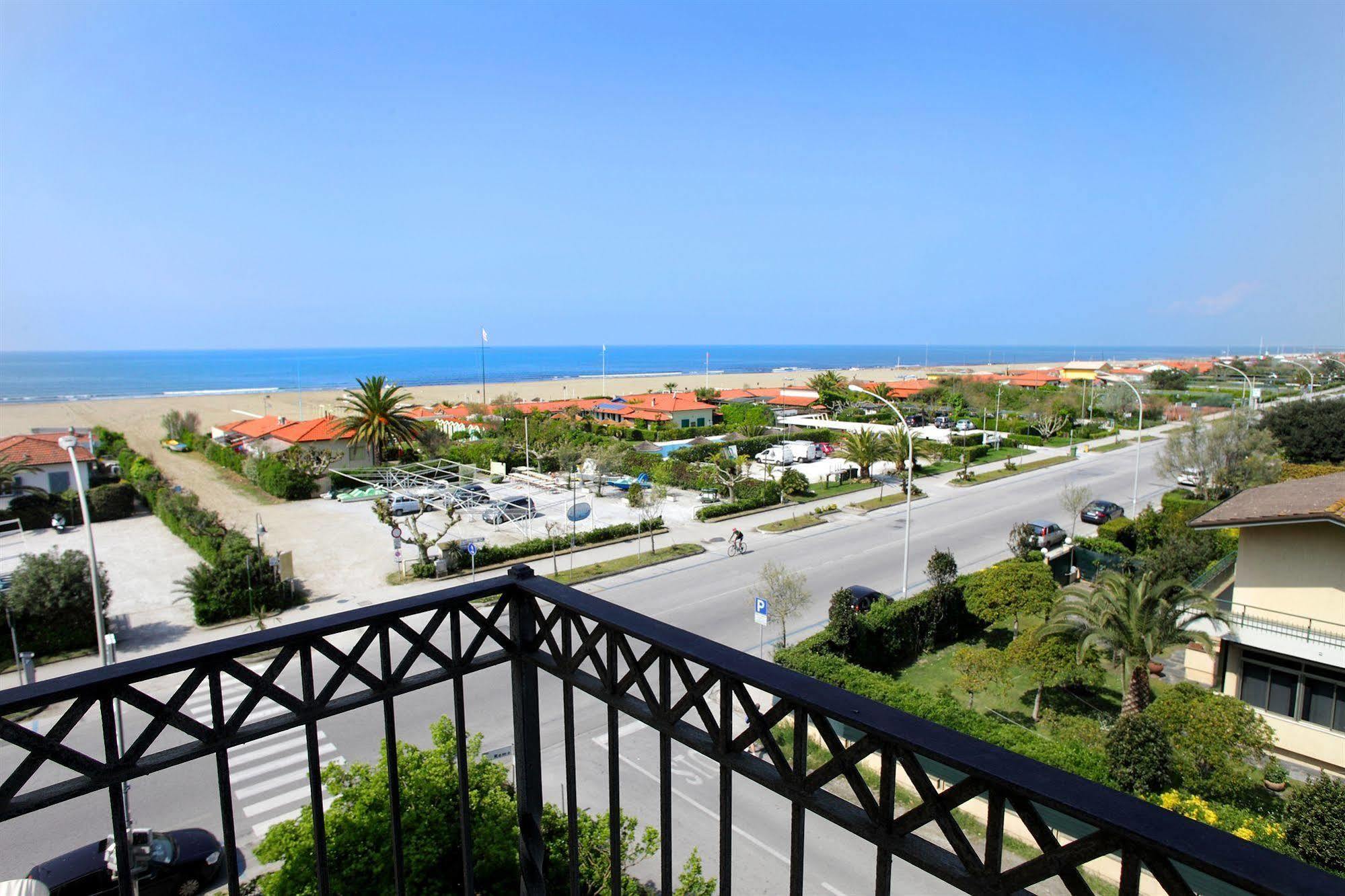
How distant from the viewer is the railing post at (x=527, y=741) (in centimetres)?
327

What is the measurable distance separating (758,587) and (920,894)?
512 inches

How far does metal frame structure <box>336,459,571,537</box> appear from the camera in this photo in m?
29.8

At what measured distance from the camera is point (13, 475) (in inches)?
1305

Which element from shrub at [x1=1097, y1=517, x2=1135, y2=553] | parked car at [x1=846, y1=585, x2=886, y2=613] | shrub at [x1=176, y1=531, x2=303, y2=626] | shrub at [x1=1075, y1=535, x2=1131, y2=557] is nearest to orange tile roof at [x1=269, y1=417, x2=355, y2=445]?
shrub at [x1=176, y1=531, x2=303, y2=626]

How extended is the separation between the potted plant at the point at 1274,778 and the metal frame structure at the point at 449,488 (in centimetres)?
2160

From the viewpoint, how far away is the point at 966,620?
65.5 ft

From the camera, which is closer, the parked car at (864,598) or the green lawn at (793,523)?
the parked car at (864,598)

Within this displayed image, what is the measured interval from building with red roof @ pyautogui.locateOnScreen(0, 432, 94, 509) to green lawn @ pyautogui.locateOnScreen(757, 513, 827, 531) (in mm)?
28920

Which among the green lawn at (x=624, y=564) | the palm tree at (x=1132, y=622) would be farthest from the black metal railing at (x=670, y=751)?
the green lawn at (x=624, y=564)

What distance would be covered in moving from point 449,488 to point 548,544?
5.17 metres

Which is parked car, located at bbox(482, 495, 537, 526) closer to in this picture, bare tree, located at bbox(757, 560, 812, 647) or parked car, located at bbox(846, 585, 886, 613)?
bare tree, located at bbox(757, 560, 812, 647)

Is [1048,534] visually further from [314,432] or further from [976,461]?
[314,432]

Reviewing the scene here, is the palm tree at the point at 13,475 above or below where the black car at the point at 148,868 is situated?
above

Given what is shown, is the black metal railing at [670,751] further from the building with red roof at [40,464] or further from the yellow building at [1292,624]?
the building with red roof at [40,464]
